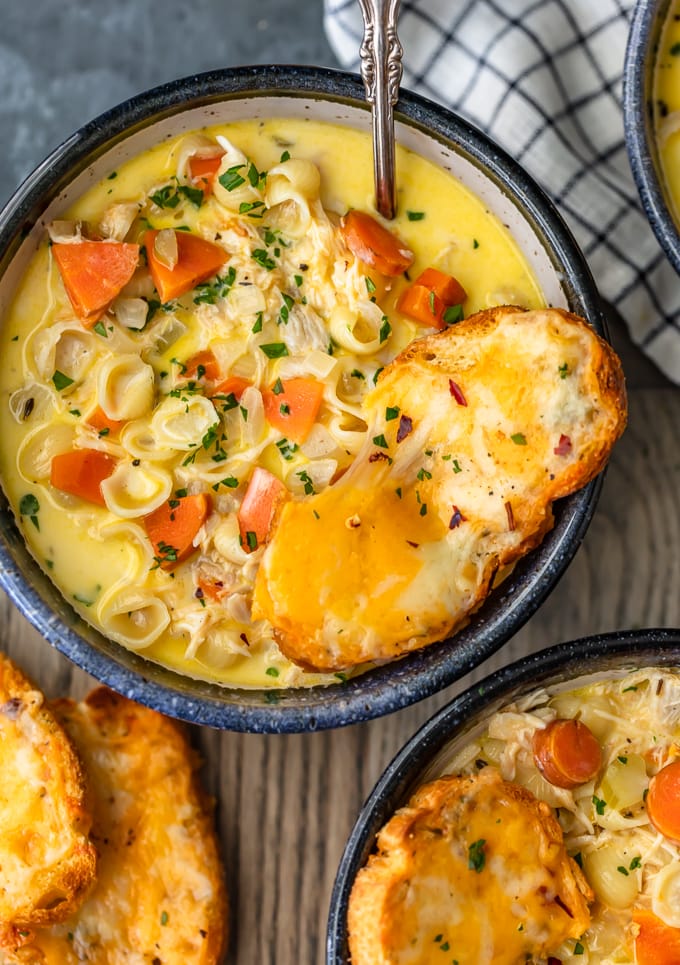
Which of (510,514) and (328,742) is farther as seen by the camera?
(328,742)

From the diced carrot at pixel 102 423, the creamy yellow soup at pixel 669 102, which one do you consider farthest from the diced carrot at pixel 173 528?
the creamy yellow soup at pixel 669 102

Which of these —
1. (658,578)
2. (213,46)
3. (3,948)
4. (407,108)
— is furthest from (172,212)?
(3,948)

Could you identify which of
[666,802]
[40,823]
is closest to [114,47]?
[40,823]

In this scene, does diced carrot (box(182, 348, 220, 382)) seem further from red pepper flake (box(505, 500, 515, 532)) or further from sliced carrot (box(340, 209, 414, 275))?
red pepper flake (box(505, 500, 515, 532))

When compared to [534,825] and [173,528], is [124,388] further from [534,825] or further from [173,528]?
[534,825]

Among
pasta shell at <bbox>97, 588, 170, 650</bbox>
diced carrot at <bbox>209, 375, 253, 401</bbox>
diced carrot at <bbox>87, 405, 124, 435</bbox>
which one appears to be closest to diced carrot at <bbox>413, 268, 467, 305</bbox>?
diced carrot at <bbox>209, 375, 253, 401</bbox>

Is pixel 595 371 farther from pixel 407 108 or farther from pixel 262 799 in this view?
pixel 262 799
